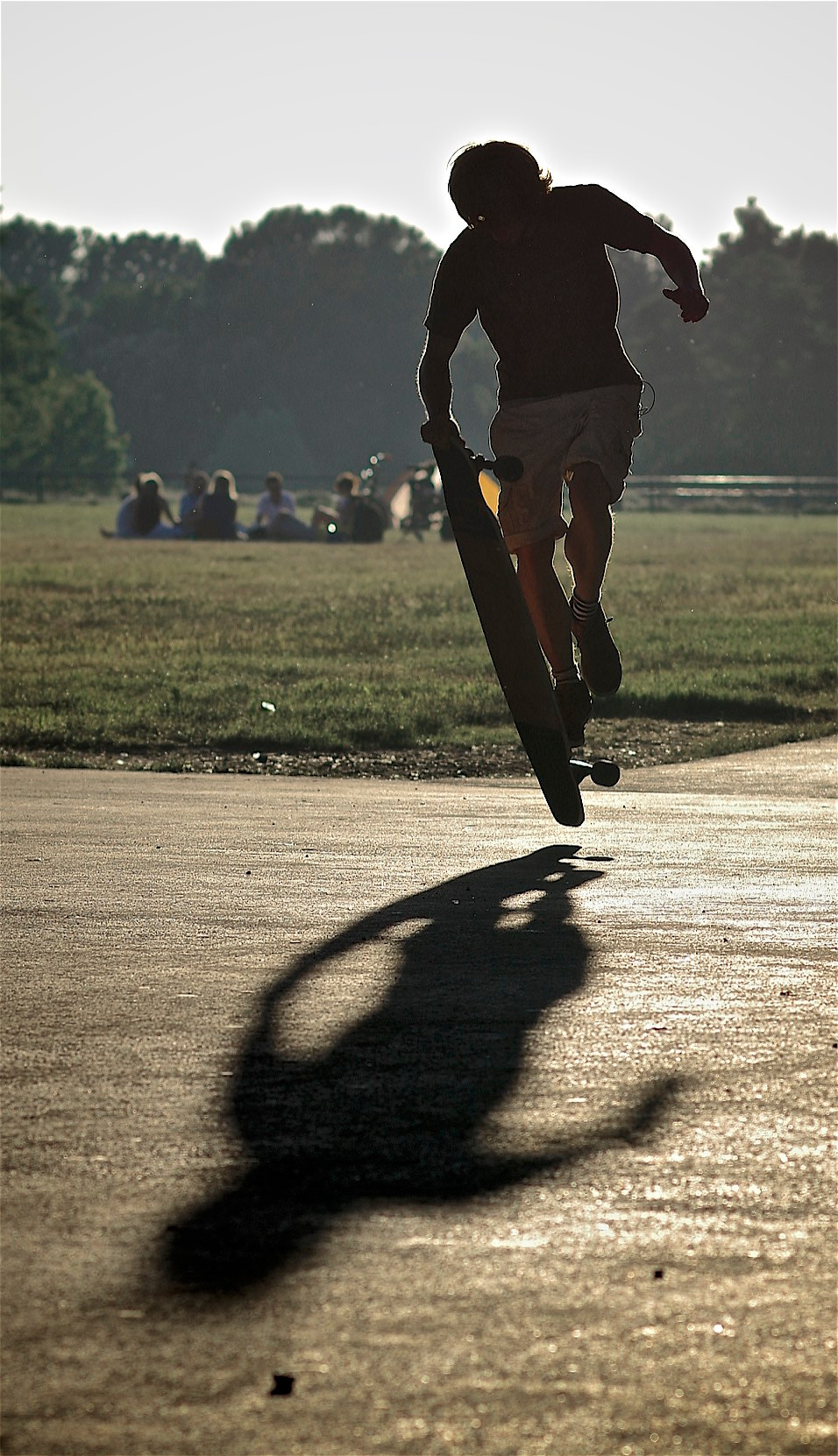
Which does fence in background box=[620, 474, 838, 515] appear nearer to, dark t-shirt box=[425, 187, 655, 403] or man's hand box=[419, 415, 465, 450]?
dark t-shirt box=[425, 187, 655, 403]

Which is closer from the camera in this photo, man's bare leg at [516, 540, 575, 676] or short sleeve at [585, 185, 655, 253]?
short sleeve at [585, 185, 655, 253]

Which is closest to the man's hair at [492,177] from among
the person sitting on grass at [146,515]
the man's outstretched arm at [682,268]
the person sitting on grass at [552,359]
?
the person sitting on grass at [552,359]

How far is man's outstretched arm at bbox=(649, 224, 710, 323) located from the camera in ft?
21.2

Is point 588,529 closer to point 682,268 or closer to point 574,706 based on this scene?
point 574,706

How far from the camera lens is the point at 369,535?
130 ft

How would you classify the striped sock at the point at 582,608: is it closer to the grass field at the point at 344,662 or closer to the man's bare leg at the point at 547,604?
the man's bare leg at the point at 547,604

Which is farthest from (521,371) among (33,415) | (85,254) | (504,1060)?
(85,254)

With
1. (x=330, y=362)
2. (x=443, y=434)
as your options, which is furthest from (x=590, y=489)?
(x=330, y=362)

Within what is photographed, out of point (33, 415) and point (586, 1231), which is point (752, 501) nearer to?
point (33, 415)

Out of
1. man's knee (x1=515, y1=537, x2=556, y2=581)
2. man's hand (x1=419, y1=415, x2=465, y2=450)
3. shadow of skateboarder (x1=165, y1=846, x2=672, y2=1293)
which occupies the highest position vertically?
man's hand (x1=419, y1=415, x2=465, y2=450)

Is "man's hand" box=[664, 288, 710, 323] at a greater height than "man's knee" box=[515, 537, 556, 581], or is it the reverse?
"man's hand" box=[664, 288, 710, 323]

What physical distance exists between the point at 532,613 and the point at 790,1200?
419 cm

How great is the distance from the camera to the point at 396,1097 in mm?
3133

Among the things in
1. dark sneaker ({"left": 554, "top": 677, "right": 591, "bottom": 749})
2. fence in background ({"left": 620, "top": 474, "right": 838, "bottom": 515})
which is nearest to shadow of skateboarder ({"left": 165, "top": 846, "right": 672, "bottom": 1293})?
dark sneaker ({"left": 554, "top": 677, "right": 591, "bottom": 749})
